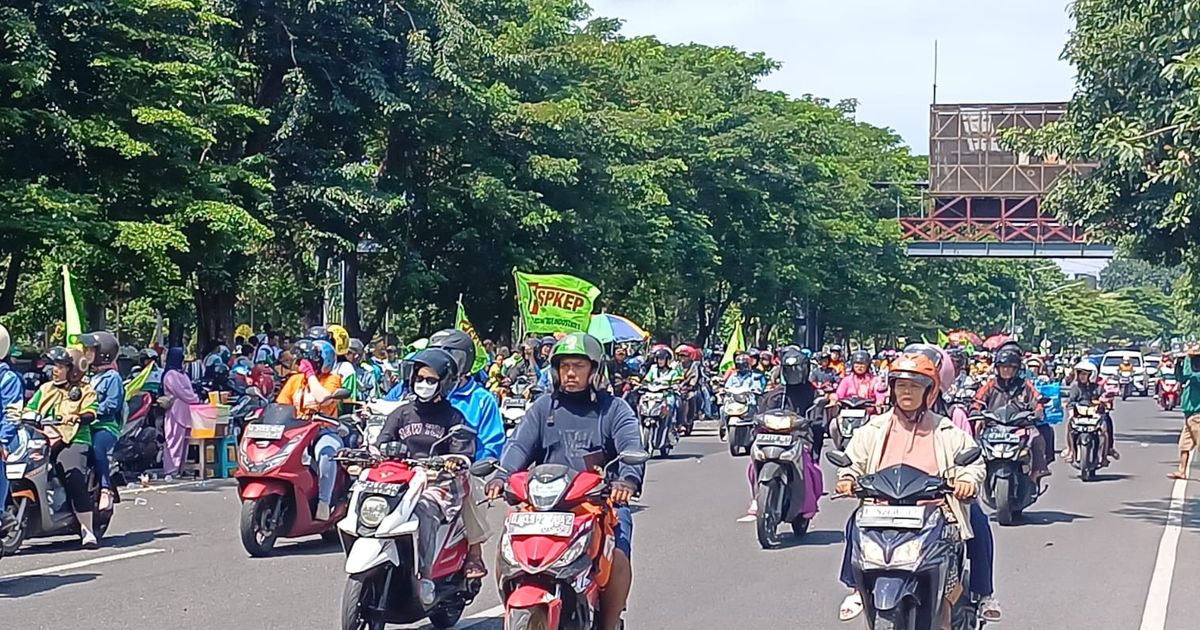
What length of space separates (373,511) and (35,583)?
150 inches

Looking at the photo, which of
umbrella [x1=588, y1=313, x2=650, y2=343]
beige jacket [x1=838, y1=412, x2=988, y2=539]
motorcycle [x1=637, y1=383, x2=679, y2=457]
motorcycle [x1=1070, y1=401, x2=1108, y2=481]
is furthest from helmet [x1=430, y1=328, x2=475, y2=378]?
umbrella [x1=588, y1=313, x2=650, y2=343]

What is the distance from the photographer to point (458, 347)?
9.55 metres

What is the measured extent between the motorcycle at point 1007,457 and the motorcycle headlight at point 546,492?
844 cm

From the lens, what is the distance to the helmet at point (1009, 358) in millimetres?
14500

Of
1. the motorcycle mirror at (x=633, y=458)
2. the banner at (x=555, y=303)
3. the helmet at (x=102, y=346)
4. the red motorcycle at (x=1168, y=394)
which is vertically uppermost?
the banner at (x=555, y=303)

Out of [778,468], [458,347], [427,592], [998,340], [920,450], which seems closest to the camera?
[920,450]

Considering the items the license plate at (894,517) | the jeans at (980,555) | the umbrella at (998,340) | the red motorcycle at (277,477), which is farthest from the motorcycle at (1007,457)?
the license plate at (894,517)

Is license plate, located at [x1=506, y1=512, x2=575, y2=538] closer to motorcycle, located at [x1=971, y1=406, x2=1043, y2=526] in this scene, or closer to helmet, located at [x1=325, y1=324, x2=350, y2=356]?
motorcycle, located at [x1=971, y1=406, x2=1043, y2=526]

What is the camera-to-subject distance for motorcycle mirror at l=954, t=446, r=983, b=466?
6910 millimetres

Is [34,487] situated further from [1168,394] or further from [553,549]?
[1168,394]

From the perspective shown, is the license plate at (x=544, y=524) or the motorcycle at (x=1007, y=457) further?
the motorcycle at (x=1007, y=457)

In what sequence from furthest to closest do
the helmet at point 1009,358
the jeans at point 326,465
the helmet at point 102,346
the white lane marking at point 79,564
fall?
the helmet at point 1009,358
the helmet at point 102,346
the jeans at point 326,465
the white lane marking at point 79,564

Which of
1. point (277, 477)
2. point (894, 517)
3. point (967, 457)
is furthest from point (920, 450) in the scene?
point (277, 477)

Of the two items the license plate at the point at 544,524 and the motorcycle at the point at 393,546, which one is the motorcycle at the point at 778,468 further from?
the license plate at the point at 544,524
